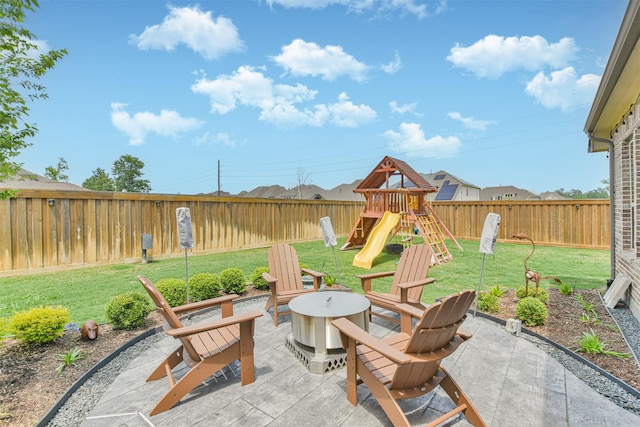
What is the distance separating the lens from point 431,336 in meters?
1.91

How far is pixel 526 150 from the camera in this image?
30.5m

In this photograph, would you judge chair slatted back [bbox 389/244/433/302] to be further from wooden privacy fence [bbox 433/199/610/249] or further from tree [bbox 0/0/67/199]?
wooden privacy fence [bbox 433/199/610/249]

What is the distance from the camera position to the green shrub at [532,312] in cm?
377

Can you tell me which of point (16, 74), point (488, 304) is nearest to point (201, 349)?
point (16, 74)

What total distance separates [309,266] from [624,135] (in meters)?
6.37

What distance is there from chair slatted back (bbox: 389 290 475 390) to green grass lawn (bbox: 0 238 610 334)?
319cm

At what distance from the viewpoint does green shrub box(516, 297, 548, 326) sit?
3770mm

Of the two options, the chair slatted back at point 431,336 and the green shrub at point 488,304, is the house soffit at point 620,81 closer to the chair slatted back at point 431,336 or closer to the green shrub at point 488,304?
the chair slatted back at point 431,336

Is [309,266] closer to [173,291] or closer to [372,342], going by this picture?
[173,291]

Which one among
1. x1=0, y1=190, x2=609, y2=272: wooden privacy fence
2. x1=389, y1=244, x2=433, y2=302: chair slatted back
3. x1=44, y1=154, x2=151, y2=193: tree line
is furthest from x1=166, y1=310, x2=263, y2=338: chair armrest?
x1=44, y1=154, x2=151, y2=193: tree line

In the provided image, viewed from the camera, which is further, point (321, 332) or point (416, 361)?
point (321, 332)

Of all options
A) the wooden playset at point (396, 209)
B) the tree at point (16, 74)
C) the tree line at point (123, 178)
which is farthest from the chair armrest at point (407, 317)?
the tree line at point (123, 178)

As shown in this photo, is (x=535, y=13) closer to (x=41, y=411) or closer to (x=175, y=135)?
(x=41, y=411)

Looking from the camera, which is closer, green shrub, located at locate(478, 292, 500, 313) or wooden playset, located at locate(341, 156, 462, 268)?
green shrub, located at locate(478, 292, 500, 313)
